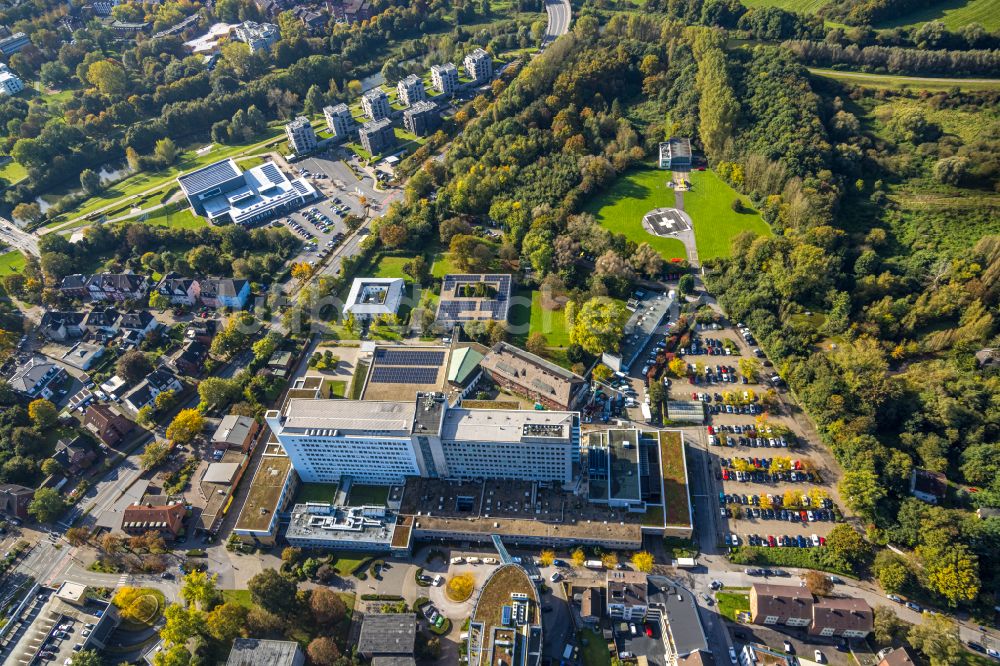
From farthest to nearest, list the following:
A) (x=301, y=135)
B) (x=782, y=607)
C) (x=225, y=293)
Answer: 1. (x=301, y=135)
2. (x=225, y=293)
3. (x=782, y=607)

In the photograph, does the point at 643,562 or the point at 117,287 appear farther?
the point at 117,287

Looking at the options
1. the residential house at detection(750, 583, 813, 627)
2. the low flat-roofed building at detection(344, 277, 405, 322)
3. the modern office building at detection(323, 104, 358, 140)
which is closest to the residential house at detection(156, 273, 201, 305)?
the low flat-roofed building at detection(344, 277, 405, 322)

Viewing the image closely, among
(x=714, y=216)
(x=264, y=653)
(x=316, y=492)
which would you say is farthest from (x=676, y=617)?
(x=714, y=216)

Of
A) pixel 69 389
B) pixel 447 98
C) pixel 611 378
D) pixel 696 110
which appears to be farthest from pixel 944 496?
pixel 447 98

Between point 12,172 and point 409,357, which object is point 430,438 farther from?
point 12,172

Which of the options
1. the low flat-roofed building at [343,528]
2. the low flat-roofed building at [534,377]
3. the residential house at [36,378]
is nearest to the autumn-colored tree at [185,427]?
the low flat-roofed building at [343,528]

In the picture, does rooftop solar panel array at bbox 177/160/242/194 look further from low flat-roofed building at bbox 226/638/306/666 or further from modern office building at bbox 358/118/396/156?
low flat-roofed building at bbox 226/638/306/666

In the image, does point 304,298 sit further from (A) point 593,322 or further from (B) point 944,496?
(B) point 944,496
